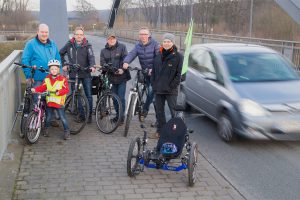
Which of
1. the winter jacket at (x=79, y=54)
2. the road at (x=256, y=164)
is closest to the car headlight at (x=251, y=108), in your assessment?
the road at (x=256, y=164)

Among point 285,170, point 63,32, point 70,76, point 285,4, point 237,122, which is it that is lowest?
point 285,170

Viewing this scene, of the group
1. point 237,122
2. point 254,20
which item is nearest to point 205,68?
point 237,122

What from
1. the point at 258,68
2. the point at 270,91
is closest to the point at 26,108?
the point at 270,91

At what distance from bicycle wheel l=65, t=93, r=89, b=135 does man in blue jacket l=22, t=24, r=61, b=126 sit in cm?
67

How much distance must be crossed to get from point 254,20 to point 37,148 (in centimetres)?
2414

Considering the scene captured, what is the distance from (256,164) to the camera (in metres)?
6.21

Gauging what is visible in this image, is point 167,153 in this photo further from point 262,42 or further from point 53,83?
point 262,42

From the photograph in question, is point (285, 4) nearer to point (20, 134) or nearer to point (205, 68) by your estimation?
point (205, 68)

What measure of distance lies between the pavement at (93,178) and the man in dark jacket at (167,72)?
86cm

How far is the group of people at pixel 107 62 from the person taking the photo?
668 cm

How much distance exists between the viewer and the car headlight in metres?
6.72

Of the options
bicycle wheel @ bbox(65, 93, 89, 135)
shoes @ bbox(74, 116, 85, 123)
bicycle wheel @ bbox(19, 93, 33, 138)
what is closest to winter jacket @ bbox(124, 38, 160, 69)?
bicycle wheel @ bbox(65, 93, 89, 135)

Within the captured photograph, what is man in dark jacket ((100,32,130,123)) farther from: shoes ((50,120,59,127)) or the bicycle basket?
shoes ((50,120,59,127))

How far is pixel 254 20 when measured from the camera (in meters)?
28.3
